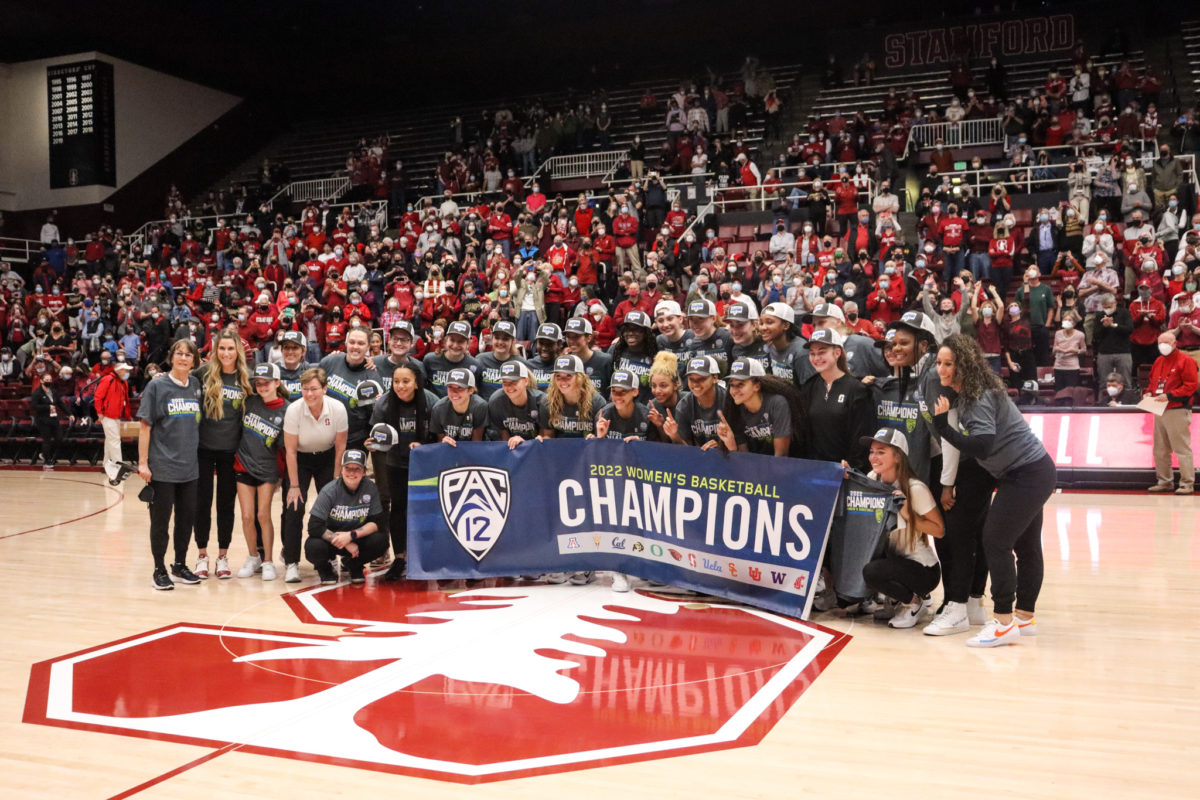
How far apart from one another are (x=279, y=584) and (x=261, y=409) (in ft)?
4.73

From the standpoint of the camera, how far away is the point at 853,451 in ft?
24.1

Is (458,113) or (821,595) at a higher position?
(458,113)

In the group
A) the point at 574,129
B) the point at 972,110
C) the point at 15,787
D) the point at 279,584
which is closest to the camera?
the point at 15,787

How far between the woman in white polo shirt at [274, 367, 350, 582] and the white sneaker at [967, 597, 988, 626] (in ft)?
16.0

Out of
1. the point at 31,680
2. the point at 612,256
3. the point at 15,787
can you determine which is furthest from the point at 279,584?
the point at 612,256

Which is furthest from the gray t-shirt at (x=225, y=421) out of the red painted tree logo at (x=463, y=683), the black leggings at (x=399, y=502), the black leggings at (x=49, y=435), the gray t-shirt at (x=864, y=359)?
the black leggings at (x=49, y=435)

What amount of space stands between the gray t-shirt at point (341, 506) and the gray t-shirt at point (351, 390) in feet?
2.46

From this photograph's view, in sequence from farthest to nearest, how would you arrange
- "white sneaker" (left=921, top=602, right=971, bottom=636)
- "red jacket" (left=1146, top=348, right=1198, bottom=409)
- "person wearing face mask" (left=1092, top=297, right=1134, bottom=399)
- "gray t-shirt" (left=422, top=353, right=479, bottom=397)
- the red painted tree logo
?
"person wearing face mask" (left=1092, top=297, right=1134, bottom=399) → "red jacket" (left=1146, top=348, right=1198, bottom=409) → "gray t-shirt" (left=422, top=353, right=479, bottom=397) → "white sneaker" (left=921, top=602, right=971, bottom=636) → the red painted tree logo

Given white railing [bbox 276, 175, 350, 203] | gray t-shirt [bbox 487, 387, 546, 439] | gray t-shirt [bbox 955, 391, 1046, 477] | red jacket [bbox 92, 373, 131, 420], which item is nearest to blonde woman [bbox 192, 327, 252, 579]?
gray t-shirt [bbox 487, 387, 546, 439]

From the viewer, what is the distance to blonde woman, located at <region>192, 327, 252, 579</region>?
866cm

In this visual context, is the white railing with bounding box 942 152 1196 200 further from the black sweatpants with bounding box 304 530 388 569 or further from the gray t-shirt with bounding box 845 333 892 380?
the black sweatpants with bounding box 304 530 388 569

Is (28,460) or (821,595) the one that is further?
(28,460)

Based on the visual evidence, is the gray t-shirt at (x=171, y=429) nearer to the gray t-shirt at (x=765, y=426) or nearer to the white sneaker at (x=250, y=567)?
the white sneaker at (x=250, y=567)

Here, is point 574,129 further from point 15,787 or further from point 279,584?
point 15,787
